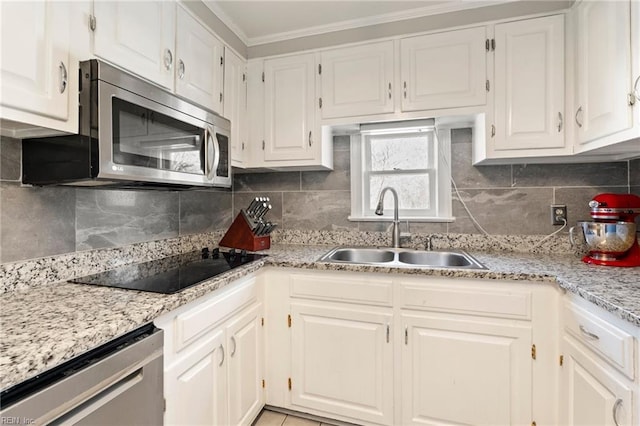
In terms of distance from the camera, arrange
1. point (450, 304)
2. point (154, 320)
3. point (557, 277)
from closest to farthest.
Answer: point (154, 320) < point (557, 277) < point (450, 304)

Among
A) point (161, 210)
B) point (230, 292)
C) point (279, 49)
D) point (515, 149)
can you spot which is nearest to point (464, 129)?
point (515, 149)

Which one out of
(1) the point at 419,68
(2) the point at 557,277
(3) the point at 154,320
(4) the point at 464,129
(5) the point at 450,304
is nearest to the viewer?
(3) the point at 154,320

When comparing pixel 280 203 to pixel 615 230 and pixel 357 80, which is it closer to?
pixel 357 80

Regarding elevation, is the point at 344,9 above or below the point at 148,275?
above

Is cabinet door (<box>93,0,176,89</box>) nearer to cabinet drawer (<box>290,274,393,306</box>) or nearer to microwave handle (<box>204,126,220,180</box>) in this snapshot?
microwave handle (<box>204,126,220,180</box>)

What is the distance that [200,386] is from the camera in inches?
47.8

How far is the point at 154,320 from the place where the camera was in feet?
3.28

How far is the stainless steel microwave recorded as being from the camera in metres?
1.01

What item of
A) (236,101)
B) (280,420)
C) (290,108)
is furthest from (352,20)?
(280,420)

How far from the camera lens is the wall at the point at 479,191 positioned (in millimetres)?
1870

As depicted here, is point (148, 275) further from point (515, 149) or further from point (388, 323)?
point (515, 149)

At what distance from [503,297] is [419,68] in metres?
1.33

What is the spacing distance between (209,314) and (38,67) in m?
1.00

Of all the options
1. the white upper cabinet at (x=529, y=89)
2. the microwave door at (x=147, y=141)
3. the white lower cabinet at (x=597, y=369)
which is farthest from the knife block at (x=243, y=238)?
the white lower cabinet at (x=597, y=369)
